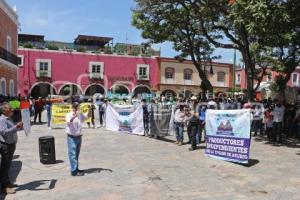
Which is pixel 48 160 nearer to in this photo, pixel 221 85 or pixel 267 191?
pixel 267 191

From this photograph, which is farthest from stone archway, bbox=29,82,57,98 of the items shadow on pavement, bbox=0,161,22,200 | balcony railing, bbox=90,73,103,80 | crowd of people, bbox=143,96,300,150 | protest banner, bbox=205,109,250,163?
protest banner, bbox=205,109,250,163

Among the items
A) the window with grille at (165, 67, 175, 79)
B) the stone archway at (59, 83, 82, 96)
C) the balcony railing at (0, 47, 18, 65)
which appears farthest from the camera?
the window with grille at (165, 67, 175, 79)

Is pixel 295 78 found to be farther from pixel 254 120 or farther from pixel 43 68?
pixel 254 120

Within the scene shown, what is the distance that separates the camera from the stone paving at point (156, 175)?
27.5 feet

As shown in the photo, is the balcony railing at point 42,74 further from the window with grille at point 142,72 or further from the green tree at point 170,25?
the green tree at point 170,25

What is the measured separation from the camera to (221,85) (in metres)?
58.1

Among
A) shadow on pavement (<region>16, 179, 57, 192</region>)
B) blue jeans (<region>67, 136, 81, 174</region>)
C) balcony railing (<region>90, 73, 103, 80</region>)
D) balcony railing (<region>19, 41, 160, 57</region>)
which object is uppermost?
balcony railing (<region>19, 41, 160, 57</region>)

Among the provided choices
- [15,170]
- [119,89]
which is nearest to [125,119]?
[15,170]

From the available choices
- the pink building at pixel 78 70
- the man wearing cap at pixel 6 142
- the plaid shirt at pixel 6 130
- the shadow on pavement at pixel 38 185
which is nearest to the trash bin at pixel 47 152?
the shadow on pavement at pixel 38 185

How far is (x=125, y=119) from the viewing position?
19562 mm

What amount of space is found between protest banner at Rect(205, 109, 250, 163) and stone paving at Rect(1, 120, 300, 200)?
316mm

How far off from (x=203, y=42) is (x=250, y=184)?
55.5 ft

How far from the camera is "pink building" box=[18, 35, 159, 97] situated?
4841cm

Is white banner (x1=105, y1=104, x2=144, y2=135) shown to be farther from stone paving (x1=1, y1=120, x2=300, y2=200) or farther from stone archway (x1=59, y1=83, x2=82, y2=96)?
stone archway (x1=59, y1=83, x2=82, y2=96)
